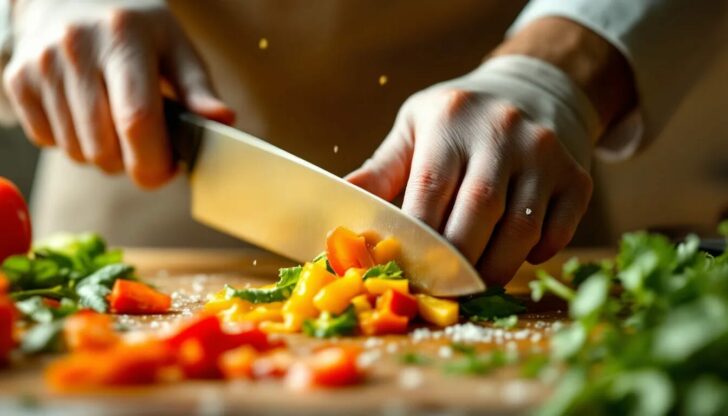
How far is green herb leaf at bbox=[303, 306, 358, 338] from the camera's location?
1.22 m

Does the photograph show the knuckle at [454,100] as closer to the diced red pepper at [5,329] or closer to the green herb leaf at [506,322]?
the green herb leaf at [506,322]

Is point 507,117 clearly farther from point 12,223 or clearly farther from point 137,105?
point 12,223

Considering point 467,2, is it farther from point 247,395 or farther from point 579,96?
point 247,395

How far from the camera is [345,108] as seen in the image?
7.74 ft

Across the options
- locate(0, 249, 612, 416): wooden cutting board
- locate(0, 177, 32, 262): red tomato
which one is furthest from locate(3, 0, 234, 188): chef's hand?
locate(0, 249, 612, 416): wooden cutting board

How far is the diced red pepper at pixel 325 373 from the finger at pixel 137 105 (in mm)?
1055

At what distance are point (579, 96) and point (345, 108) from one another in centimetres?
76

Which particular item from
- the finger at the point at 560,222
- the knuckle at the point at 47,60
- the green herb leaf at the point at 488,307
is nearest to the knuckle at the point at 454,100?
the finger at the point at 560,222

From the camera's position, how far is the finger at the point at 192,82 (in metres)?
1.90

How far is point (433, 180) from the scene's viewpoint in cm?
144

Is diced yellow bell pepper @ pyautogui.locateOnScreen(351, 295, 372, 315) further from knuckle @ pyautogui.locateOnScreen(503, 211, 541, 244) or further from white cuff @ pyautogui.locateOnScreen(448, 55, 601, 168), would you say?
white cuff @ pyautogui.locateOnScreen(448, 55, 601, 168)

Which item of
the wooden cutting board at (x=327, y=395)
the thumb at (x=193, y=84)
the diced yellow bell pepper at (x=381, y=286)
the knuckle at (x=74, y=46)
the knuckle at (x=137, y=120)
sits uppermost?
the knuckle at (x=74, y=46)

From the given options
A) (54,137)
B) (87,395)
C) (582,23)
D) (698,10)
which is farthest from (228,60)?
(87,395)

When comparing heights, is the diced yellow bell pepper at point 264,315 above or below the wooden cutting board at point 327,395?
below
